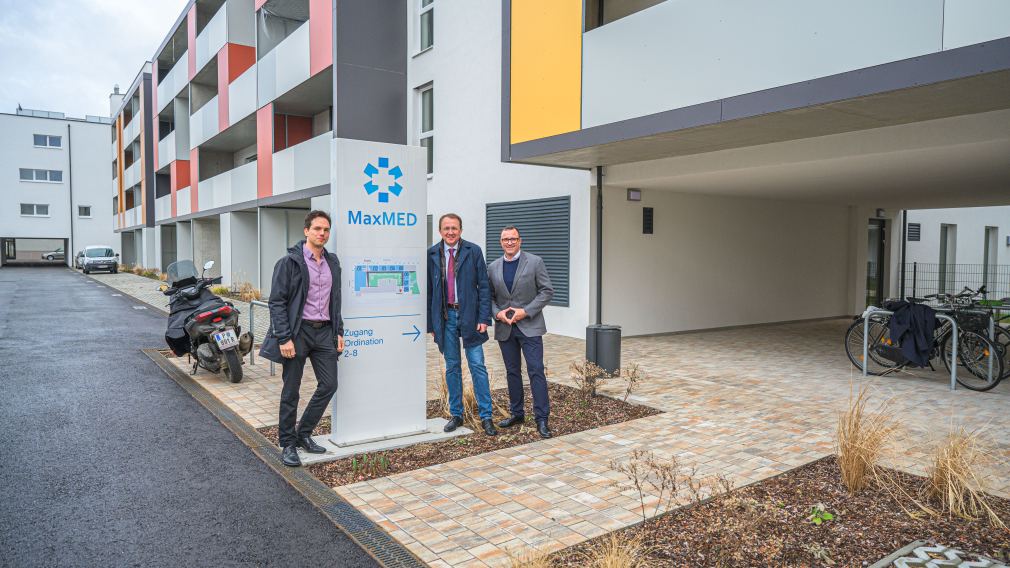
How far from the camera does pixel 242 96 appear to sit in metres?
20.9

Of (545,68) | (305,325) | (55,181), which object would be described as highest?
(55,181)

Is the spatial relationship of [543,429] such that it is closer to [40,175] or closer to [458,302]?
[458,302]

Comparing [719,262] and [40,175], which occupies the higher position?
[40,175]

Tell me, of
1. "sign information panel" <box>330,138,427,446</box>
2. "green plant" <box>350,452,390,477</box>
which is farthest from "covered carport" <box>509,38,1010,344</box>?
"green plant" <box>350,452,390,477</box>

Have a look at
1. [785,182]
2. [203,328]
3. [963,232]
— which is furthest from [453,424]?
[963,232]

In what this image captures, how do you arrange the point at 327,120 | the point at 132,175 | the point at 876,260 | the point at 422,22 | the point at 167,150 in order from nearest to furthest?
1. the point at 422,22
2. the point at 876,260
3. the point at 327,120
4. the point at 167,150
5. the point at 132,175

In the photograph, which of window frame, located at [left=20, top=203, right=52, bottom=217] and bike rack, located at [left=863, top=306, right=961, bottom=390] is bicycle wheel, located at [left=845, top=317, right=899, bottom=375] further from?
window frame, located at [left=20, top=203, right=52, bottom=217]

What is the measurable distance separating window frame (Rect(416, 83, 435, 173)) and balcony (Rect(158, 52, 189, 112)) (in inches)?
662

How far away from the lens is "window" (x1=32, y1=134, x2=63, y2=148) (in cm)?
Result: 5009

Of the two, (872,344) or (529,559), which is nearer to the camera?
(529,559)

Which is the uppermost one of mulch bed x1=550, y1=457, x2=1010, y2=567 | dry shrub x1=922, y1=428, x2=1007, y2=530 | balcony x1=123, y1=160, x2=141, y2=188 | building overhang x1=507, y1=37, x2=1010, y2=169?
balcony x1=123, y1=160, x2=141, y2=188

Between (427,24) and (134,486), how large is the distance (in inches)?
530

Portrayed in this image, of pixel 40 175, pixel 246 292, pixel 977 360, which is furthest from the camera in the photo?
pixel 40 175

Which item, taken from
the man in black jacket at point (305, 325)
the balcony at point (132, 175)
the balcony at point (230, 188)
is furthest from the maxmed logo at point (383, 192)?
the balcony at point (132, 175)
